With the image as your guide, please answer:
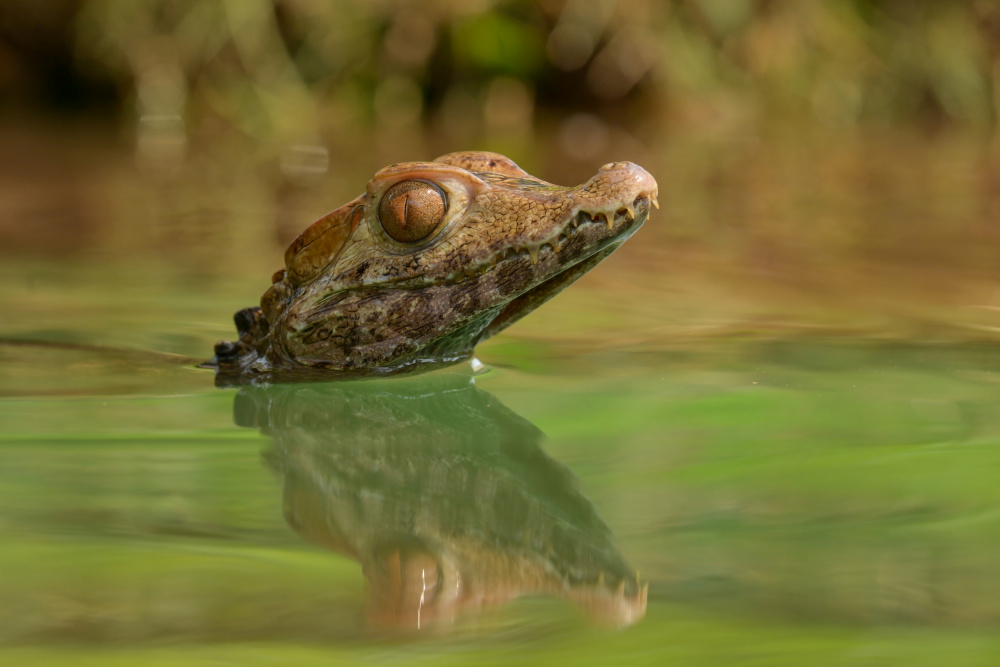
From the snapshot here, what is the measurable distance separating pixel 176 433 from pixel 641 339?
4.83 feet

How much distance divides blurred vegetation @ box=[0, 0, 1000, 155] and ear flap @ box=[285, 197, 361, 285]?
6060 millimetres

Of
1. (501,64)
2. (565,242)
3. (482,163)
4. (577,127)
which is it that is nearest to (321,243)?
(482,163)

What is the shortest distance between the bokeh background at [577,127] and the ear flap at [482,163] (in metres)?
1.05

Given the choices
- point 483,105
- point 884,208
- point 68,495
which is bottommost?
point 68,495

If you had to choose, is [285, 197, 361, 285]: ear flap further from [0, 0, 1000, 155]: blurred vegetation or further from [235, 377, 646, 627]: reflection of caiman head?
[0, 0, 1000, 155]: blurred vegetation

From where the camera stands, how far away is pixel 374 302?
2824mm

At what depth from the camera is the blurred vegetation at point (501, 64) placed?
33.4ft

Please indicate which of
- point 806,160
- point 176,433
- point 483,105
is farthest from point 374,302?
point 483,105

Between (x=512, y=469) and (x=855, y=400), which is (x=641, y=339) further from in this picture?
(x=512, y=469)

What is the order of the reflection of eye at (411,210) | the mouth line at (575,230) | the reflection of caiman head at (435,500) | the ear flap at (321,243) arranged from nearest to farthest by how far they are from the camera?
the reflection of caiman head at (435,500)
the mouth line at (575,230)
the reflection of eye at (411,210)
the ear flap at (321,243)

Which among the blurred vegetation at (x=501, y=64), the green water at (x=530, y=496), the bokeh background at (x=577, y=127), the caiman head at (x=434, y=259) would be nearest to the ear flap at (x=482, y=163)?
the caiman head at (x=434, y=259)

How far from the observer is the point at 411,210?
270cm

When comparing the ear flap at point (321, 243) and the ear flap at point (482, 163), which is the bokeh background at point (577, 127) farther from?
the ear flap at point (321, 243)

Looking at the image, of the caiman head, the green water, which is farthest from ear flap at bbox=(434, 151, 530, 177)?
the green water
